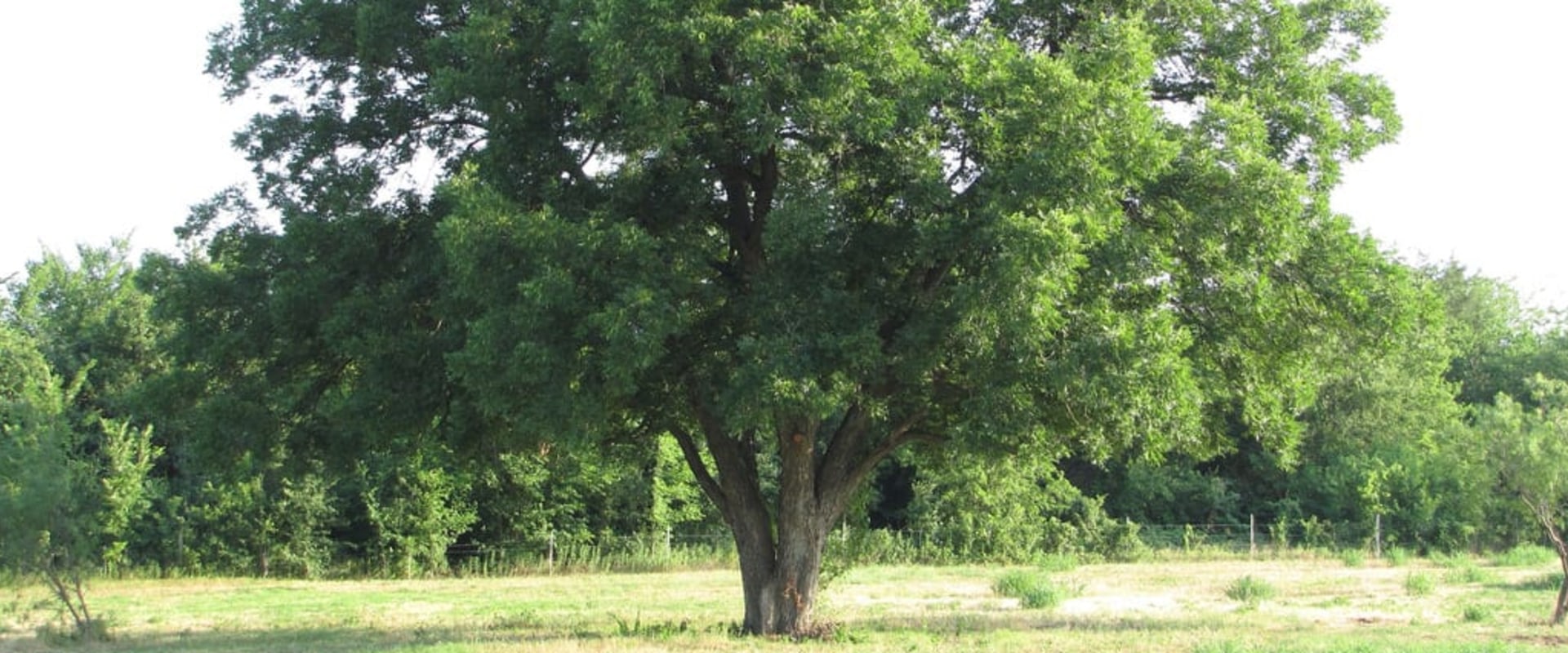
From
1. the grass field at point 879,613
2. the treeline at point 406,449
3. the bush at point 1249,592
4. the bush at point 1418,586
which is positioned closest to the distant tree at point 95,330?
the treeline at point 406,449

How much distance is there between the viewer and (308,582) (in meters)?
30.3

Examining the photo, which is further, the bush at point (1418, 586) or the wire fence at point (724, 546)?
the wire fence at point (724, 546)

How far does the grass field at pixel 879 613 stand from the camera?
1514 cm

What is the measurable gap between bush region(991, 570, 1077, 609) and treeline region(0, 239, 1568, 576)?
7.56 feet

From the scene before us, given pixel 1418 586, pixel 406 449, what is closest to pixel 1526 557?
pixel 1418 586

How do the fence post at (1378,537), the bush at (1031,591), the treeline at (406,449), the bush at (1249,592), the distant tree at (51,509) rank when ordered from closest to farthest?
1. the treeline at (406,449)
2. the distant tree at (51,509)
3. the bush at (1031,591)
4. the bush at (1249,592)
5. the fence post at (1378,537)

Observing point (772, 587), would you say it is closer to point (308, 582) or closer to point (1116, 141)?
point (1116, 141)

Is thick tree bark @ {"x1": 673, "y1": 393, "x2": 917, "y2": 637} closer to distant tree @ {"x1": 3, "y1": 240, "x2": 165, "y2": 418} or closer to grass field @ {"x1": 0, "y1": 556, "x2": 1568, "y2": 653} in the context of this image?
grass field @ {"x1": 0, "y1": 556, "x2": 1568, "y2": 653}

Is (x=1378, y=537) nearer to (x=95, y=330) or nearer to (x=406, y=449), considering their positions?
(x=406, y=449)

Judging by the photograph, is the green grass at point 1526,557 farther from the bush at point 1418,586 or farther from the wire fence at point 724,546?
the bush at point 1418,586

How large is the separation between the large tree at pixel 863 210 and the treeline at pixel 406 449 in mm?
726

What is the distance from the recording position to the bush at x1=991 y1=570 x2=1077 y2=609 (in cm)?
2123

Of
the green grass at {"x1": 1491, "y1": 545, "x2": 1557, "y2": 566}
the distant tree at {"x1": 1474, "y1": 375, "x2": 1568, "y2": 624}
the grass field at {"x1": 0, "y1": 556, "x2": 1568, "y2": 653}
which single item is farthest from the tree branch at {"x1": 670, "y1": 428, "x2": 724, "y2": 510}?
the green grass at {"x1": 1491, "y1": 545, "x2": 1557, "y2": 566}

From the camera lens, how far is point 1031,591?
21812mm
